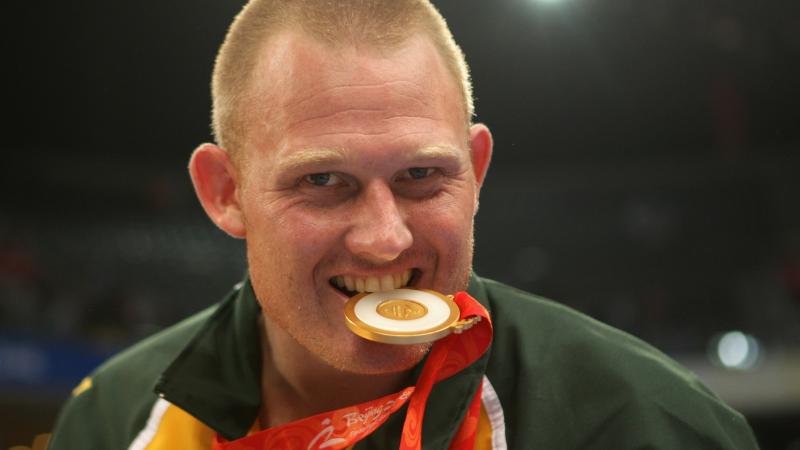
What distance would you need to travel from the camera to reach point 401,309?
1.29 m

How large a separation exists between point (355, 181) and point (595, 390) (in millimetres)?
565

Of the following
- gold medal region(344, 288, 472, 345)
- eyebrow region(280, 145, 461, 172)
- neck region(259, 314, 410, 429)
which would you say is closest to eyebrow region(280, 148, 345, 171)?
eyebrow region(280, 145, 461, 172)

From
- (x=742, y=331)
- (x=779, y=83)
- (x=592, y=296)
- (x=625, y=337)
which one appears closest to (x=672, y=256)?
(x=742, y=331)

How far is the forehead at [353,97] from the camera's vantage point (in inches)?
52.6

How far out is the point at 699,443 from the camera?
139cm

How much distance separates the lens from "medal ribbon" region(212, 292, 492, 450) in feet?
4.54

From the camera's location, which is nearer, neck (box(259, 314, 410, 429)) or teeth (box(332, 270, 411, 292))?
teeth (box(332, 270, 411, 292))

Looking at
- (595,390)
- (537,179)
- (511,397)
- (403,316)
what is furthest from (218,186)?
(537,179)

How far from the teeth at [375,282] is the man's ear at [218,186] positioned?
277mm

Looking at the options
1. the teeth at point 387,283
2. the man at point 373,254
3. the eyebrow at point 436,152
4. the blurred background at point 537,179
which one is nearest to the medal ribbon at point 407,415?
the man at point 373,254

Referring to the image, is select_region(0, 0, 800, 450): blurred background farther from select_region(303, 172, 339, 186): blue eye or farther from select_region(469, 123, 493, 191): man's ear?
select_region(303, 172, 339, 186): blue eye

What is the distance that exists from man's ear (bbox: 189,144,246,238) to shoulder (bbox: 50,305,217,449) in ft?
1.12

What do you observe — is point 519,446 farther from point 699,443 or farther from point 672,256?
point 672,256

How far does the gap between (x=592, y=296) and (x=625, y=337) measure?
3709 mm
